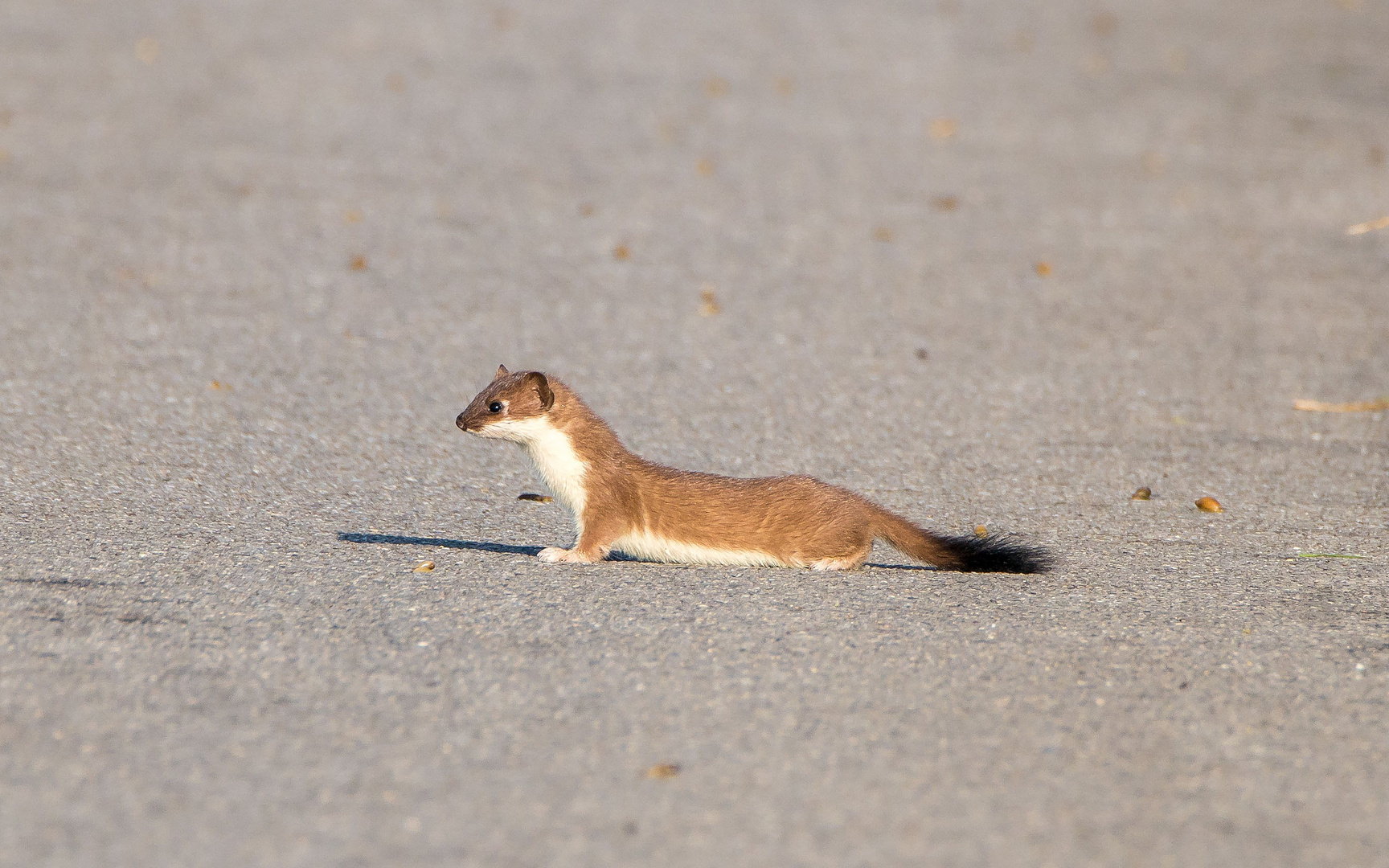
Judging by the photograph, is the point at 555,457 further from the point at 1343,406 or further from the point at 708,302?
the point at 1343,406

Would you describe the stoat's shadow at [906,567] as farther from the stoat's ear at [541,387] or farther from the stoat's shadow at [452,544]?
the stoat's ear at [541,387]

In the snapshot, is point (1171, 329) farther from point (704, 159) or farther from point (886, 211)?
point (704, 159)

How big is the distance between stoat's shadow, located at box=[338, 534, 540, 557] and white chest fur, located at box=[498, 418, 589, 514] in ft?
1.09

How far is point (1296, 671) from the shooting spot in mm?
4496

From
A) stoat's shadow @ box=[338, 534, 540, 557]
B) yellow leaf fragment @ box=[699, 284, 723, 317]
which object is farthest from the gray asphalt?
yellow leaf fragment @ box=[699, 284, 723, 317]

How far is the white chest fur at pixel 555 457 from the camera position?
5.46 metres

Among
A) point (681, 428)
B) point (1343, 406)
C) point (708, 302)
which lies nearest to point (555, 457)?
point (681, 428)

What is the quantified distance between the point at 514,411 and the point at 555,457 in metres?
0.24

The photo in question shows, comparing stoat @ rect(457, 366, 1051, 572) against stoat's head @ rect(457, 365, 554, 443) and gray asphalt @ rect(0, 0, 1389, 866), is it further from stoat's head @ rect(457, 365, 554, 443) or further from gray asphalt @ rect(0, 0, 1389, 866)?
gray asphalt @ rect(0, 0, 1389, 866)

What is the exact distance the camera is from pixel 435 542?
570 centimetres

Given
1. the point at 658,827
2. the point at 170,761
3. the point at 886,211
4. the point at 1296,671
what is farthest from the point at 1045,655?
the point at 886,211

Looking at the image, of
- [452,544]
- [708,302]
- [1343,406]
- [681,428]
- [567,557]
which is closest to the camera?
[567,557]

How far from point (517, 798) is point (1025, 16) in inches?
669

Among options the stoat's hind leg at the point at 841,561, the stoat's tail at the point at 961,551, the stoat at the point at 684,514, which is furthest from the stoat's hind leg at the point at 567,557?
the stoat's tail at the point at 961,551
